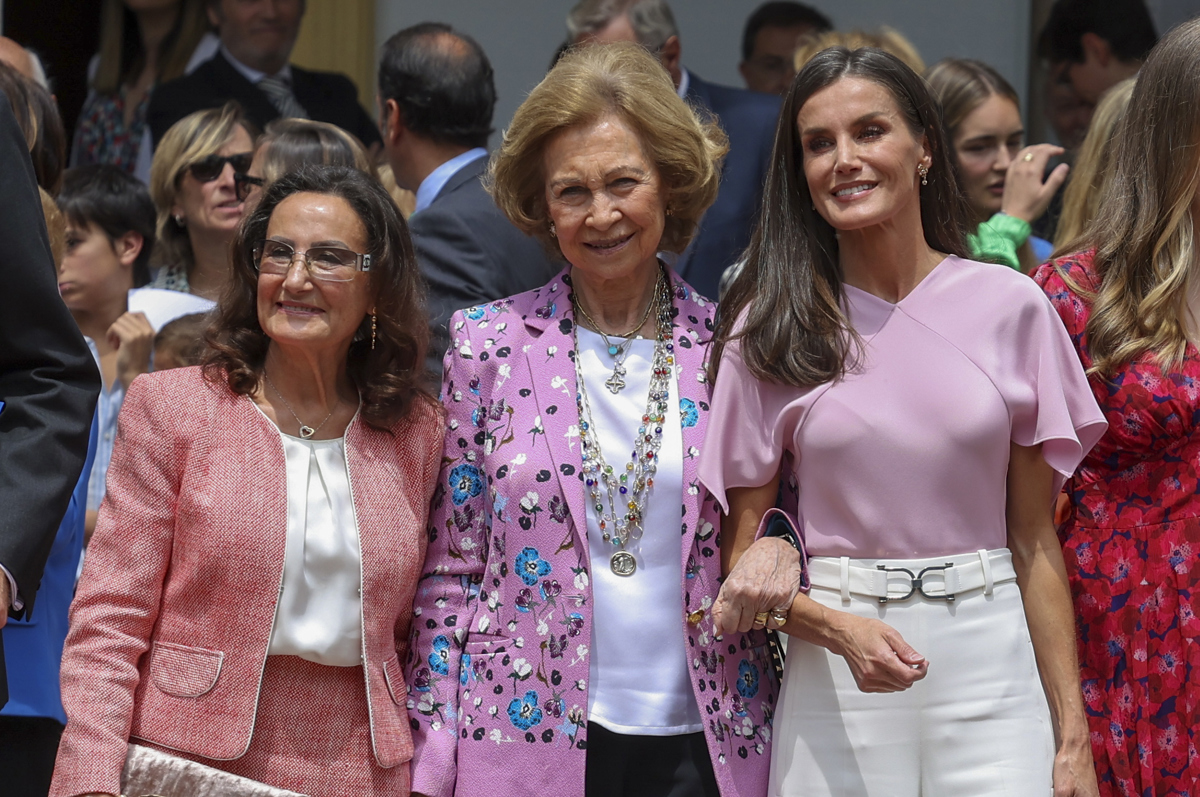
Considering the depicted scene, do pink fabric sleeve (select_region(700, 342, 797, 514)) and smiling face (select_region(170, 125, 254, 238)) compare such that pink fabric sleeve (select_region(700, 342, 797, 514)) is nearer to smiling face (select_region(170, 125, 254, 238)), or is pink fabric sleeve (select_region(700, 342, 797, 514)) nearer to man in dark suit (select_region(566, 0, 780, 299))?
man in dark suit (select_region(566, 0, 780, 299))

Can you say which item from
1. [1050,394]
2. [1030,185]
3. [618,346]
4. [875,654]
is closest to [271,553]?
[618,346]

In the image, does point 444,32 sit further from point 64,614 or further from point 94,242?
point 64,614

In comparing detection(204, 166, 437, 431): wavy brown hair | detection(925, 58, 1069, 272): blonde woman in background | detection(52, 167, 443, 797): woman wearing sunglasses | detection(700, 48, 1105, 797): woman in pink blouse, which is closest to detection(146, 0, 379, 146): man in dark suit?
detection(925, 58, 1069, 272): blonde woman in background

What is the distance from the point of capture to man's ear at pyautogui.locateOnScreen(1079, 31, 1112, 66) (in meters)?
6.20

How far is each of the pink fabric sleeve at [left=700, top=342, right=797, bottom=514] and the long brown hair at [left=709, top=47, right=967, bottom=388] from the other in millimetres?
41

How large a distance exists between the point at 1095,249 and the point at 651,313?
98 cm

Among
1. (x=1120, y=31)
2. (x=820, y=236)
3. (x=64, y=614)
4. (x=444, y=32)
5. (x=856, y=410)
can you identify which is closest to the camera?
(x=856, y=410)

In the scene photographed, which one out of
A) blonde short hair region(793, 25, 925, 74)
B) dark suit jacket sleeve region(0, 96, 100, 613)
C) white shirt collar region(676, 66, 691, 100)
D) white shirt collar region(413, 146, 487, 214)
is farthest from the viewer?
white shirt collar region(676, 66, 691, 100)

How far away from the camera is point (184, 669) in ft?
9.07

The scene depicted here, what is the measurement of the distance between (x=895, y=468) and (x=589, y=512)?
61 centimetres

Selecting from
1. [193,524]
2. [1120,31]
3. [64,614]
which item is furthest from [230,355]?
[1120,31]

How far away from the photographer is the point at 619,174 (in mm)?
3059

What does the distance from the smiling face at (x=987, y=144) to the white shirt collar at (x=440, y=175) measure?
1.71 meters

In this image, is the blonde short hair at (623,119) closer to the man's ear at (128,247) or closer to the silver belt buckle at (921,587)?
the silver belt buckle at (921,587)
